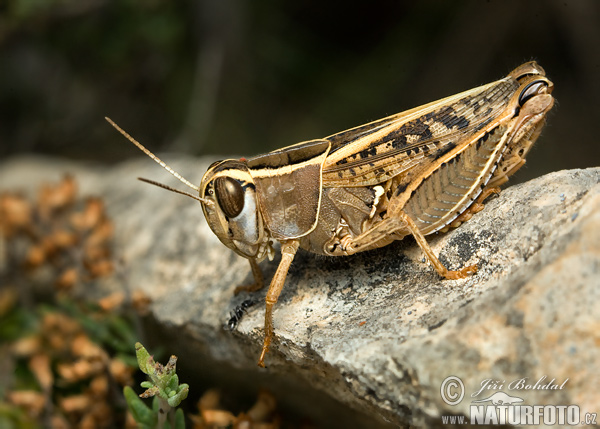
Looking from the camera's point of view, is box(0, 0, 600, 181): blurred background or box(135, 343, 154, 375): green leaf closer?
box(135, 343, 154, 375): green leaf

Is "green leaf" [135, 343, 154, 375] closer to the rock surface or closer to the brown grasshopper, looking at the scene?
the rock surface

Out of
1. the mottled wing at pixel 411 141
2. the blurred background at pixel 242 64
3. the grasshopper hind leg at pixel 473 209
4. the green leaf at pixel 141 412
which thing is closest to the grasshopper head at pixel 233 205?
the mottled wing at pixel 411 141

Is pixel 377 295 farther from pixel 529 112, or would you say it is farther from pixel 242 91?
pixel 242 91

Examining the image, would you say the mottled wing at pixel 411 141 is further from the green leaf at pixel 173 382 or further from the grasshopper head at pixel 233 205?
the green leaf at pixel 173 382

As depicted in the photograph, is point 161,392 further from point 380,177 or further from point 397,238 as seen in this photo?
point 380,177

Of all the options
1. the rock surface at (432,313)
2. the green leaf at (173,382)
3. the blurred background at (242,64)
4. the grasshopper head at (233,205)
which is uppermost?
the blurred background at (242,64)

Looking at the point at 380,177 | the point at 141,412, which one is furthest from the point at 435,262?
the point at 141,412

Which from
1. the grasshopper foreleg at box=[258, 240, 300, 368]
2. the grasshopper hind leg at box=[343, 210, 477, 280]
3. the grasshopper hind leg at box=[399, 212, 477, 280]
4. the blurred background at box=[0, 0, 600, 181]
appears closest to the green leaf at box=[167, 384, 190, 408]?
the grasshopper foreleg at box=[258, 240, 300, 368]
